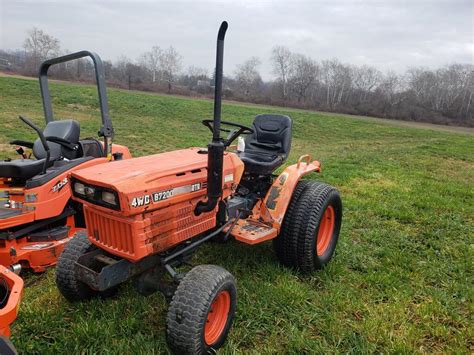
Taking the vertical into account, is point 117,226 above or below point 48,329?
above

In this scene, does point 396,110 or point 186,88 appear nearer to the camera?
point 186,88

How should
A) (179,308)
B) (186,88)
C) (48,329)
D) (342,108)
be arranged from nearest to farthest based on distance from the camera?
(179,308)
(48,329)
(186,88)
(342,108)

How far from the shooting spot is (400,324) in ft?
8.81

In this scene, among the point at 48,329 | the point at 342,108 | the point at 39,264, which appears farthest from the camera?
the point at 342,108

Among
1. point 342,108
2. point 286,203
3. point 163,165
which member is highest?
point 163,165

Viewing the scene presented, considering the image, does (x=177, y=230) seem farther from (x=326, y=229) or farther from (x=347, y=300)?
(x=326, y=229)

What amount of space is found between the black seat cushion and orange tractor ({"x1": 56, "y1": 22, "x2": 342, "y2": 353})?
105 cm

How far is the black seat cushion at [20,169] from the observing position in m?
3.27

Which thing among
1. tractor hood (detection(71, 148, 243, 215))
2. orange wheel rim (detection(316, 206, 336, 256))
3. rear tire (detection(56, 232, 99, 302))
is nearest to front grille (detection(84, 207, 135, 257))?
tractor hood (detection(71, 148, 243, 215))

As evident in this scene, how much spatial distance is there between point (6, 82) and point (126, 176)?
20831 mm

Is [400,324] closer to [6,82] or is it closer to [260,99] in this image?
[6,82]

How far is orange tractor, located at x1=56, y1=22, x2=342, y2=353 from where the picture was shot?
213cm

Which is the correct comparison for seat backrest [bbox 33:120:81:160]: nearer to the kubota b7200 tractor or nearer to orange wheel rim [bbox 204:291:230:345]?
the kubota b7200 tractor

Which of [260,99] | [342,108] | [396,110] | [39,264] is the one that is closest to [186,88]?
[260,99]
